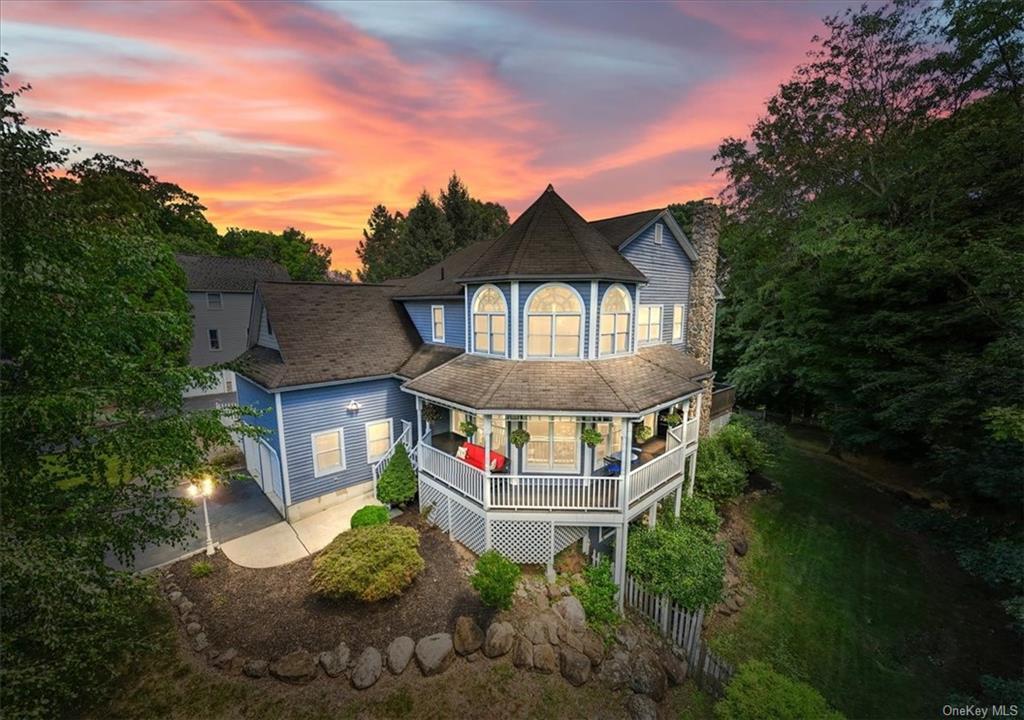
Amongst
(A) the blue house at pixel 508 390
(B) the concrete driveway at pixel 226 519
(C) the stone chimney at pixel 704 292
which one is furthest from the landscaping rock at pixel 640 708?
(C) the stone chimney at pixel 704 292

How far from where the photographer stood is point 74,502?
510cm

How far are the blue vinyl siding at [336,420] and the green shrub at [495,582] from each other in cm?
651

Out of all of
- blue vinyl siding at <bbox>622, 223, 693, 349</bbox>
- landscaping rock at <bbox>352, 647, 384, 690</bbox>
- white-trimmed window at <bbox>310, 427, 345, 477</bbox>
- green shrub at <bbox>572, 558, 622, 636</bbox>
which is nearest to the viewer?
landscaping rock at <bbox>352, 647, 384, 690</bbox>

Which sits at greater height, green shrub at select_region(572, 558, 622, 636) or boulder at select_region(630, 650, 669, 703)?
green shrub at select_region(572, 558, 622, 636)

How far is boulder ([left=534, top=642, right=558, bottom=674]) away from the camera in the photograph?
7.01 metres

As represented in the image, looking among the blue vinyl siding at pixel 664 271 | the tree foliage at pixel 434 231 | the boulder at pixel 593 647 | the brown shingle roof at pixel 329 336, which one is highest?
the tree foliage at pixel 434 231

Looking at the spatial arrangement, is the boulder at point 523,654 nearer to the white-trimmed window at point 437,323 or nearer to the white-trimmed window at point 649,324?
the white-trimmed window at point 437,323

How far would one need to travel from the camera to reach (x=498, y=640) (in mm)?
7191

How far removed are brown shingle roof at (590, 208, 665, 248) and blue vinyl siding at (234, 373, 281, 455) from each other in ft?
40.5

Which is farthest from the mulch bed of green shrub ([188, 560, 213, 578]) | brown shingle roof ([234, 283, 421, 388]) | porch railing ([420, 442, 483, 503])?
brown shingle roof ([234, 283, 421, 388])

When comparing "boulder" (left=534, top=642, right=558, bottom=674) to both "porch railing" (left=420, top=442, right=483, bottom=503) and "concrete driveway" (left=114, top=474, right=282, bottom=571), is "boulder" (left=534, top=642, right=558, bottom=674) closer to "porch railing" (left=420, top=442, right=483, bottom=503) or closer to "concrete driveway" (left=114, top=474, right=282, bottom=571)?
"porch railing" (left=420, top=442, right=483, bottom=503)

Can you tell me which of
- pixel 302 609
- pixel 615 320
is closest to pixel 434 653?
pixel 302 609

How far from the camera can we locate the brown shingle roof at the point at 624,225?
44.3 ft

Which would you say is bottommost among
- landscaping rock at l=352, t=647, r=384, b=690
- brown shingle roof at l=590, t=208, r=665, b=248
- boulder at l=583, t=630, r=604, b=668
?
boulder at l=583, t=630, r=604, b=668
